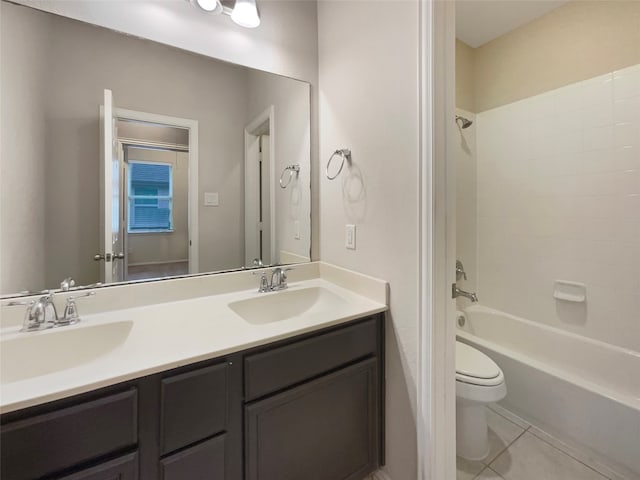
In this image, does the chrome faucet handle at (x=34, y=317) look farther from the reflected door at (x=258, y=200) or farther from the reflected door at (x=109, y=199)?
the reflected door at (x=258, y=200)

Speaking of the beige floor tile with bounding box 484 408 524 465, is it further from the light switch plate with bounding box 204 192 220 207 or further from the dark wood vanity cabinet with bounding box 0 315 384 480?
the light switch plate with bounding box 204 192 220 207

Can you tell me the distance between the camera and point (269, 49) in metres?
1.48

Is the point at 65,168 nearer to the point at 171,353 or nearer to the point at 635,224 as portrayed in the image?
the point at 171,353

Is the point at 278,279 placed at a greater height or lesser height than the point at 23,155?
lesser

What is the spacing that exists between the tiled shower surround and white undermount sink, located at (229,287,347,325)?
64.2 inches

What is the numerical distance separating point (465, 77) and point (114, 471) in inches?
118

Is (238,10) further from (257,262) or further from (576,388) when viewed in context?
(576,388)

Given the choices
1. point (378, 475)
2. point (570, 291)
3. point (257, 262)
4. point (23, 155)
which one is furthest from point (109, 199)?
point (570, 291)

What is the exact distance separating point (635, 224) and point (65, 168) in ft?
9.37

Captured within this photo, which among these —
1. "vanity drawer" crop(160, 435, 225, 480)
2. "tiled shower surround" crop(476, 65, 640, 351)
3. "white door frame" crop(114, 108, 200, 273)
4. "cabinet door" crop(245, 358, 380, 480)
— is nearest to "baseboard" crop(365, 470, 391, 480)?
"cabinet door" crop(245, 358, 380, 480)

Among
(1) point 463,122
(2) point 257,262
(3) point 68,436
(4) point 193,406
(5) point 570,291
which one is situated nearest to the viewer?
(3) point 68,436

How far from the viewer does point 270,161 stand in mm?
1582

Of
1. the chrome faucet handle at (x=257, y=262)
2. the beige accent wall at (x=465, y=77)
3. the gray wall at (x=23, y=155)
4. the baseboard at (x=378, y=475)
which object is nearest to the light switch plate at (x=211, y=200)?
the chrome faucet handle at (x=257, y=262)

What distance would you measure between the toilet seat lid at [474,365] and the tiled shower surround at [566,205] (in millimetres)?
825
